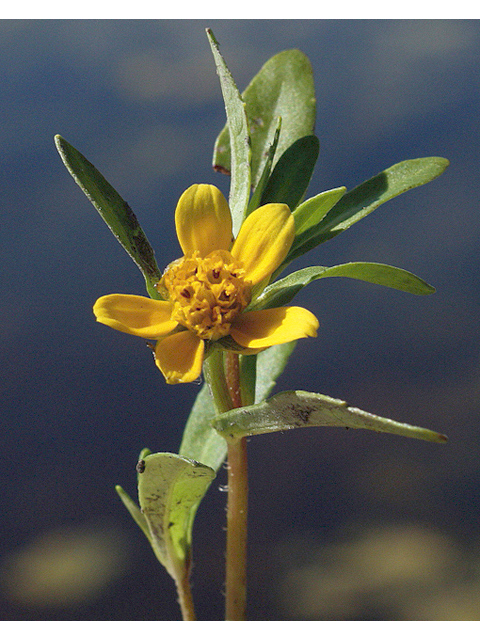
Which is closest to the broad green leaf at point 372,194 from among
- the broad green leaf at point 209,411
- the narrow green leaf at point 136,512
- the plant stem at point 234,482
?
the plant stem at point 234,482

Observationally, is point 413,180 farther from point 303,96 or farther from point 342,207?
point 303,96

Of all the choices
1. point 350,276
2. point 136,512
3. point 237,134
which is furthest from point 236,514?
point 237,134

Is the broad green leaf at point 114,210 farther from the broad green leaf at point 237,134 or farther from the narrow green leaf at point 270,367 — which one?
the narrow green leaf at point 270,367

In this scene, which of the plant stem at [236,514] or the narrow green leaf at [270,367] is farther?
the narrow green leaf at [270,367]

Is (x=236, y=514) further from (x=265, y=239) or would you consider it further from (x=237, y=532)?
(x=265, y=239)

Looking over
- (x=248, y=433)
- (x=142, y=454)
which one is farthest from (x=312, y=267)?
(x=142, y=454)

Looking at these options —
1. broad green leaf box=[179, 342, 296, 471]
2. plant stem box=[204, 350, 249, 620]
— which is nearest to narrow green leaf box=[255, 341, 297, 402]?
broad green leaf box=[179, 342, 296, 471]
